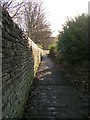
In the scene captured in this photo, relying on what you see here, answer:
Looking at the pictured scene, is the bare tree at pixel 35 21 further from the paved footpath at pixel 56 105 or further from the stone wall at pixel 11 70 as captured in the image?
the stone wall at pixel 11 70

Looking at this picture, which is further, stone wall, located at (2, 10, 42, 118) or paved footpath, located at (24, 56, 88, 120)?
paved footpath, located at (24, 56, 88, 120)

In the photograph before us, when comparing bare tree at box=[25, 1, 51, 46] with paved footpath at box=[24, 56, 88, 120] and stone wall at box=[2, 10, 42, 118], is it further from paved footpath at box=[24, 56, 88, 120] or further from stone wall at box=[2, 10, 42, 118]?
stone wall at box=[2, 10, 42, 118]

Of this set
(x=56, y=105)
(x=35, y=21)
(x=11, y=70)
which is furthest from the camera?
(x=35, y=21)

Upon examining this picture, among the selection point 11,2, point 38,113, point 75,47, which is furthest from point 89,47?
point 11,2

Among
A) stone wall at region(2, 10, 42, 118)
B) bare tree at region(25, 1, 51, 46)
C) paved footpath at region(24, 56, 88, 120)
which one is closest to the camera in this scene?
stone wall at region(2, 10, 42, 118)


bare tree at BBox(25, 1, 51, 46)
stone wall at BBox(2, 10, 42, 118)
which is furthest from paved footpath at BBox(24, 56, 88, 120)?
bare tree at BBox(25, 1, 51, 46)

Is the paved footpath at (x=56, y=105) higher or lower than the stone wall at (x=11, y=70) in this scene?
lower

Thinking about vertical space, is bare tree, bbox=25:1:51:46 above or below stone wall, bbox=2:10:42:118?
above

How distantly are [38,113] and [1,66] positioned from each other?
3.11m

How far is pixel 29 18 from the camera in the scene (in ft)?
95.1

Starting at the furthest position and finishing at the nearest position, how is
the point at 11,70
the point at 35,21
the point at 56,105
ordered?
the point at 35,21
the point at 56,105
the point at 11,70

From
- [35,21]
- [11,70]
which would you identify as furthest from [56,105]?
[35,21]

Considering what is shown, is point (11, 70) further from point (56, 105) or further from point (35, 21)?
point (35, 21)

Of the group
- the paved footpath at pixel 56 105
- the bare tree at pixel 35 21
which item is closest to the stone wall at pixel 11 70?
the paved footpath at pixel 56 105
